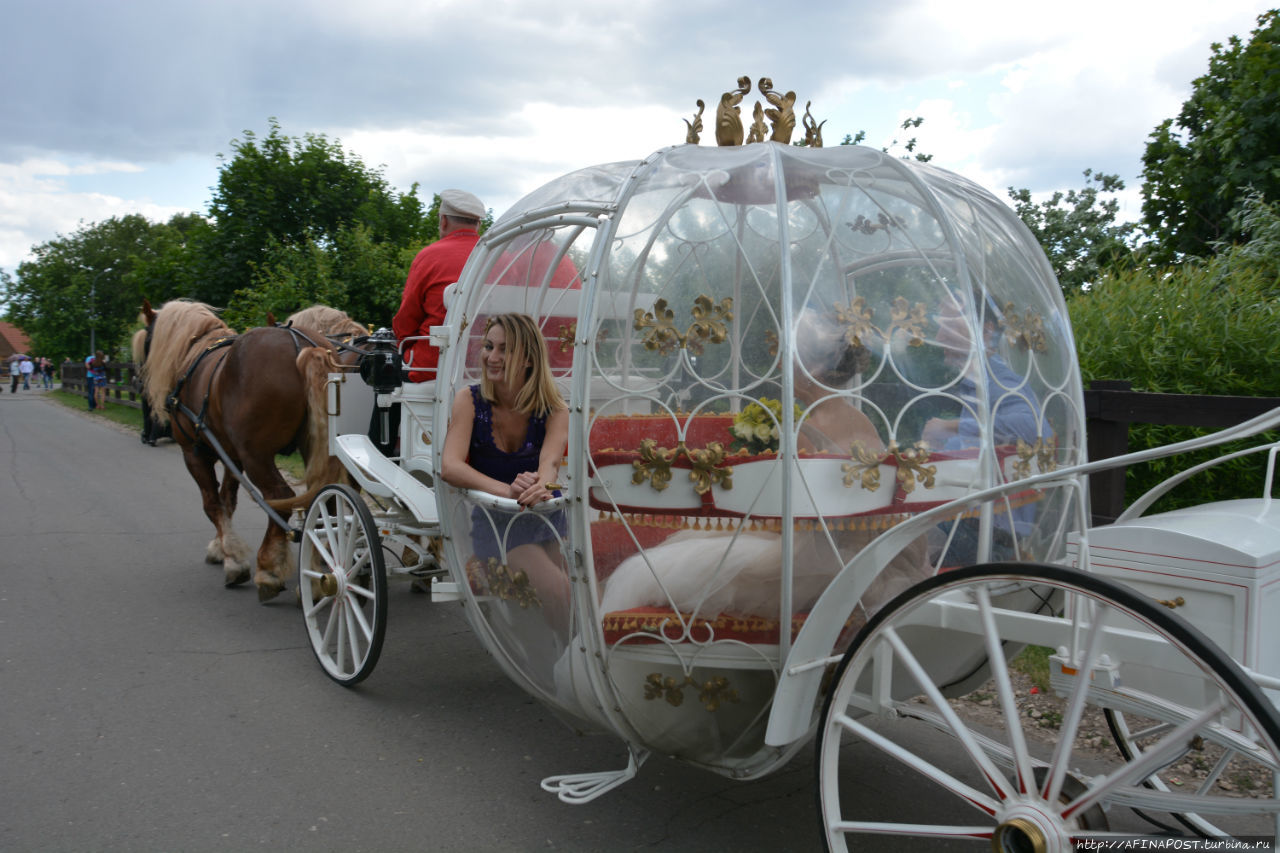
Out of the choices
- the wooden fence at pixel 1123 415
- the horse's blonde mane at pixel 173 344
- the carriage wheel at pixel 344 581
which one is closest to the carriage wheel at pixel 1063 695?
the wooden fence at pixel 1123 415

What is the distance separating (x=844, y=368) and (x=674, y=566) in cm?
79

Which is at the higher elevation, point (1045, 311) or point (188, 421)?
point (1045, 311)

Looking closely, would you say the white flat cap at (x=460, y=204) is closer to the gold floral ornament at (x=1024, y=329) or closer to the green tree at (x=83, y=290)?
the gold floral ornament at (x=1024, y=329)

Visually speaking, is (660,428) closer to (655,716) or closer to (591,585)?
(591,585)

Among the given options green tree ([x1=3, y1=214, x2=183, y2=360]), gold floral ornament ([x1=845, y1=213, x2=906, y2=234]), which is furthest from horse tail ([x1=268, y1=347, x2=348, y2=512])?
green tree ([x1=3, y1=214, x2=183, y2=360])

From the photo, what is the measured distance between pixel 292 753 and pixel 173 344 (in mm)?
4585

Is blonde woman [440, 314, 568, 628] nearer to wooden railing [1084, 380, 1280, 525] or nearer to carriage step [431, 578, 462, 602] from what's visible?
carriage step [431, 578, 462, 602]

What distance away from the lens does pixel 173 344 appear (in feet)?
23.8

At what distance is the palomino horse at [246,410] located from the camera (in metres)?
5.95

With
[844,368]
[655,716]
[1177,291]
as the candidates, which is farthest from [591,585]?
[1177,291]

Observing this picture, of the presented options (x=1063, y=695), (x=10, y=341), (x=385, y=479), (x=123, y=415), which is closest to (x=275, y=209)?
(x=123, y=415)

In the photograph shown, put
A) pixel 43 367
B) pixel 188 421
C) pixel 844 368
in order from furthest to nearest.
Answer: pixel 43 367 < pixel 188 421 < pixel 844 368

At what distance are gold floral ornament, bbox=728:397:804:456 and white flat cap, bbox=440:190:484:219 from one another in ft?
10.9

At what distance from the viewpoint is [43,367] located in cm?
5056
